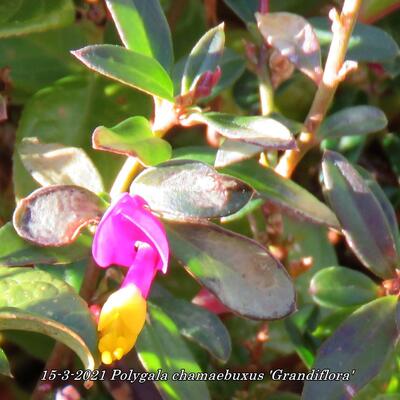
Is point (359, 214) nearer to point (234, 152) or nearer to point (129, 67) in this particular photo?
point (234, 152)

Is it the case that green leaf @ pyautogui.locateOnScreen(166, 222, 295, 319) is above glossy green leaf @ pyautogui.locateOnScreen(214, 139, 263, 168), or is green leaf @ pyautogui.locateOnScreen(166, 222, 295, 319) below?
below

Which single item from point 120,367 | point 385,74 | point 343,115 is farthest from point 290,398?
point 385,74

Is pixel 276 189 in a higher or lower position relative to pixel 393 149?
higher

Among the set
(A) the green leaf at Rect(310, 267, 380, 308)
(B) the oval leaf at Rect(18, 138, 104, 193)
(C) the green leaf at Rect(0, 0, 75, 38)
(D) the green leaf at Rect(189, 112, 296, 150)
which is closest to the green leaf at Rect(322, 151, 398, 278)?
(A) the green leaf at Rect(310, 267, 380, 308)

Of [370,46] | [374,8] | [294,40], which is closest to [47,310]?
[294,40]

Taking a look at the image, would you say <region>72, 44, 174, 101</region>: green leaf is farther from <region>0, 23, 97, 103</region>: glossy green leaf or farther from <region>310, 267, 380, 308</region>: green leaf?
<region>0, 23, 97, 103</region>: glossy green leaf
